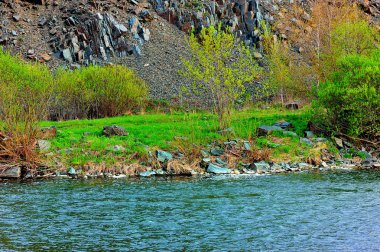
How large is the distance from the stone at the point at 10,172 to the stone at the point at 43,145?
185 cm

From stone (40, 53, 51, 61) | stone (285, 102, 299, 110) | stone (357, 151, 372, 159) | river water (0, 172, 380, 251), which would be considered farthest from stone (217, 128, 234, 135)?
stone (40, 53, 51, 61)

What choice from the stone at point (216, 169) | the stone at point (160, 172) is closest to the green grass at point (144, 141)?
the stone at point (160, 172)

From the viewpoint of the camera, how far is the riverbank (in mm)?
24812

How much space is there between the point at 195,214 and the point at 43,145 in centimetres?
1285

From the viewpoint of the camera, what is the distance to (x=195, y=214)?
15.8 meters

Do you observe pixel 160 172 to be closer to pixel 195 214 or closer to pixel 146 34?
pixel 195 214

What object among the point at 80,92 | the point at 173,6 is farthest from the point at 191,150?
the point at 173,6

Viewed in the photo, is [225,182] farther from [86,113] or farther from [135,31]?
[135,31]

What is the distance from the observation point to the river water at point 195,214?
1259 centimetres

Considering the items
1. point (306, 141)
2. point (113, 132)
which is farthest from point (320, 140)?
point (113, 132)

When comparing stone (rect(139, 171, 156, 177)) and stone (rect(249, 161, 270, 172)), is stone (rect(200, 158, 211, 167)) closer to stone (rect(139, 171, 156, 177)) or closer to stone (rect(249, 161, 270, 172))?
stone (rect(249, 161, 270, 172))

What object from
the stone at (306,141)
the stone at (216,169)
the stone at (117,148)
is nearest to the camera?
the stone at (216,169)

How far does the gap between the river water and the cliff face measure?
38.3m

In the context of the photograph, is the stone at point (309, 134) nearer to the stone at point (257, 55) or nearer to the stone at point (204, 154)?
the stone at point (204, 154)
